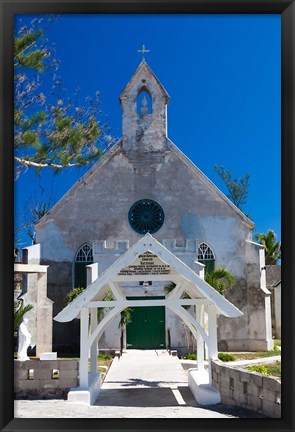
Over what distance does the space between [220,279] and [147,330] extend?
3.25 m

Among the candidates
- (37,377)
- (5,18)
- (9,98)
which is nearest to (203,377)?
(37,377)

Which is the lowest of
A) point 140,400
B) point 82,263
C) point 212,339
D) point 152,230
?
point 140,400

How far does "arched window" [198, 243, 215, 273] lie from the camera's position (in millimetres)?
22359

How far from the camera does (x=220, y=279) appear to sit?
2184 centimetres

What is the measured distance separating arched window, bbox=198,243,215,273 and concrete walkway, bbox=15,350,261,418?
462 centimetres

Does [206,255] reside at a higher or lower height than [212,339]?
higher

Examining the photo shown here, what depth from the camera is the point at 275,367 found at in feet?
52.0

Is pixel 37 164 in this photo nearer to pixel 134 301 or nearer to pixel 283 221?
pixel 134 301

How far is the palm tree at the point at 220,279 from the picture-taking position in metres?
20.4

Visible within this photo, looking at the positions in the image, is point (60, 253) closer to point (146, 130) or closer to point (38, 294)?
point (38, 294)

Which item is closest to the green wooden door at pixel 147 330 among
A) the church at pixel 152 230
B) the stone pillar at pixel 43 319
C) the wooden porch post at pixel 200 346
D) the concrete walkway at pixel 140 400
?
the church at pixel 152 230

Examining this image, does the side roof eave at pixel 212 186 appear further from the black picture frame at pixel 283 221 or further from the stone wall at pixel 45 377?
the black picture frame at pixel 283 221

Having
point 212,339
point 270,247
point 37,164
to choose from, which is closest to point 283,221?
point 212,339

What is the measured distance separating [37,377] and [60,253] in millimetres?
10349
